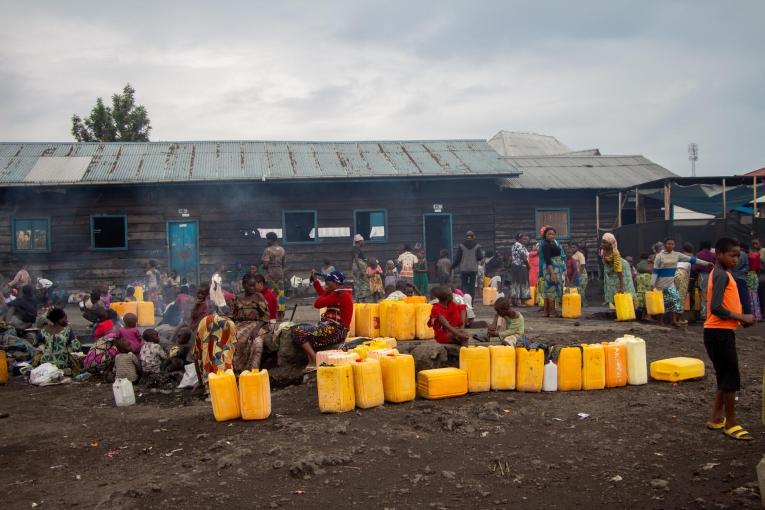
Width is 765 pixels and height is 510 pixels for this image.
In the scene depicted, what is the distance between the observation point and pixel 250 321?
29.8 ft

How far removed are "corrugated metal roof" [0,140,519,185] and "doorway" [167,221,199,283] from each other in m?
1.53

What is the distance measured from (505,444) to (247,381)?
104 inches

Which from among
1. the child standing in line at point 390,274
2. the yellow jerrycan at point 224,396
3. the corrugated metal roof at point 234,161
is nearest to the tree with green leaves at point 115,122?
the corrugated metal roof at point 234,161

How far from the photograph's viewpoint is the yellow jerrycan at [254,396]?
6.89m

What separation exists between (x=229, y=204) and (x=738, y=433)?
16.2 m

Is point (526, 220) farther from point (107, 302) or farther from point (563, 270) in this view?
point (107, 302)

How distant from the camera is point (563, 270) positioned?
12930 mm

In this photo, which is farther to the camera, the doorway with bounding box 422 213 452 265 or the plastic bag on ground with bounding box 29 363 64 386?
the doorway with bounding box 422 213 452 265

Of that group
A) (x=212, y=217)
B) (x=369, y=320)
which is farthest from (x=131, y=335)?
(x=212, y=217)

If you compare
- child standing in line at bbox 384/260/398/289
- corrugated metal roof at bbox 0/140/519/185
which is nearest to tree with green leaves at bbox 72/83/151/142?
corrugated metal roof at bbox 0/140/519/185

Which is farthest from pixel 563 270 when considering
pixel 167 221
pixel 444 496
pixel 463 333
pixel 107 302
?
pixel 167 221

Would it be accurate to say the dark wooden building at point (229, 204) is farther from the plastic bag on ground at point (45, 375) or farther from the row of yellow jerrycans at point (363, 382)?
the row of yellow jerrycans at point (363, 382)

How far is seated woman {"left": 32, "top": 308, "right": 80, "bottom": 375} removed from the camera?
402 inches

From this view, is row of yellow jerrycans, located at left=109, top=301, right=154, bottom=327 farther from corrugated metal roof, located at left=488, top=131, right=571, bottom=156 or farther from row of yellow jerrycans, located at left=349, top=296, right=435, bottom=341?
corrugated metal roof, located at left=488, top=131, right=571, bottom=156
